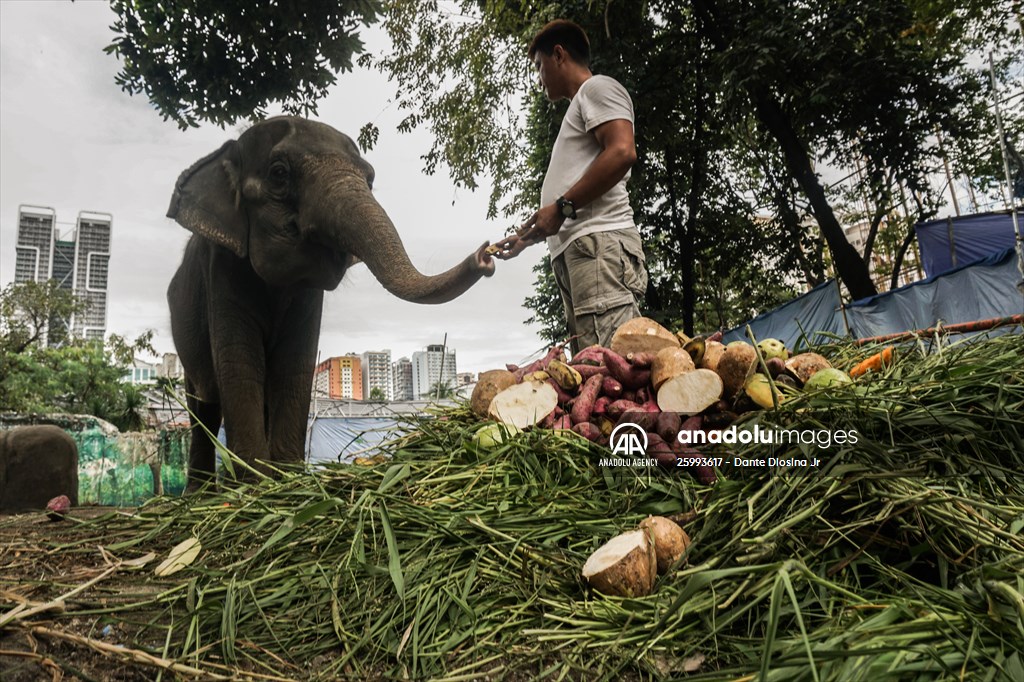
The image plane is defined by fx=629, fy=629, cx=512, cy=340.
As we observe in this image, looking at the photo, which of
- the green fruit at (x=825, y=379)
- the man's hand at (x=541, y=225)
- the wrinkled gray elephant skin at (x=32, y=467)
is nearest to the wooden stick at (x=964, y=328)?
the green fruit at (x=825, y=379)

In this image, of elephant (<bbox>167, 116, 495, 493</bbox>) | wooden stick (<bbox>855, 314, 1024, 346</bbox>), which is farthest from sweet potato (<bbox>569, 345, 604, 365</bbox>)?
elephant (<bbox>167, 116, 495, 493</bbox>)

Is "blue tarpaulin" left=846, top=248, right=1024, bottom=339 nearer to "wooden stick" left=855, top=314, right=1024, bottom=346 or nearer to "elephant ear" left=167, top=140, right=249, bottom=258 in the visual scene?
"wooden stick" left=855, top=314, right=1024, bottom=346

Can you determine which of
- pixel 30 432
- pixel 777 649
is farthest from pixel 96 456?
pixel 777 649

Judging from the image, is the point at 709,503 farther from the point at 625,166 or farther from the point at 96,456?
the point at 96,456

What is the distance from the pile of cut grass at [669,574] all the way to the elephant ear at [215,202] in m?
2.43

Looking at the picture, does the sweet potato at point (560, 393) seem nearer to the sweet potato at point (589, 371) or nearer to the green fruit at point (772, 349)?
the sweet potato at point (589, 371)

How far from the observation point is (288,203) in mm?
3676

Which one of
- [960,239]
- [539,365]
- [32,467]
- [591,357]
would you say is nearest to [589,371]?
[591,357]

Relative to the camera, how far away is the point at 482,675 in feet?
3.41

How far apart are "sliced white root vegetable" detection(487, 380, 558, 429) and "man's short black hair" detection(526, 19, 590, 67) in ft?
6.57

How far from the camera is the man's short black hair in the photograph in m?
3.07

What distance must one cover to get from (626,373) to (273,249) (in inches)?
97.7

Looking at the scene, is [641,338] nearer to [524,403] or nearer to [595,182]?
[524,403]

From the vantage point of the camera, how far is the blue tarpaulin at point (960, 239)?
385 inches
